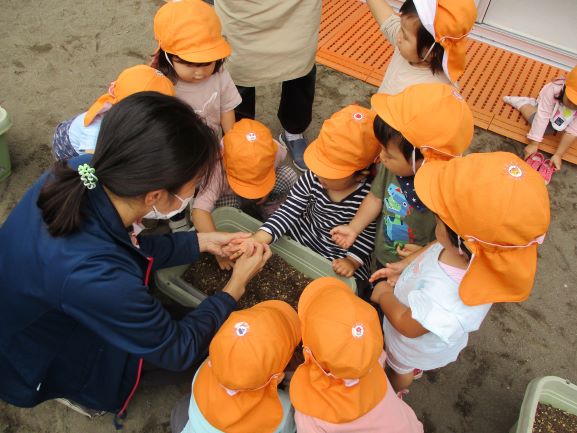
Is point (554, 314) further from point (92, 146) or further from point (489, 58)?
point (92, 146)

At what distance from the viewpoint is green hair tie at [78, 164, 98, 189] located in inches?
51.7

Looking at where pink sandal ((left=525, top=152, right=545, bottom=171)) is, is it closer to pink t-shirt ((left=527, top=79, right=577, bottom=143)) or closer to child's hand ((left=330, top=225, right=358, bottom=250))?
pink t-shirt ((left=527, top=79, right=577, bottom=143))

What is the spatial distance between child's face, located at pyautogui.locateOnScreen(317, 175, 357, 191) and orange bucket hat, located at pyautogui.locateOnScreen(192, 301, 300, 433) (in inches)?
26.0

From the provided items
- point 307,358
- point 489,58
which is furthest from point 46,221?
point 489,58

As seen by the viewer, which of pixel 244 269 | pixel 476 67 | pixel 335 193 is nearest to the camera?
pixel 244 269

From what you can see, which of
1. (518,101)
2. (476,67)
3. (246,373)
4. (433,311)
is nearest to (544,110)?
(518,101)

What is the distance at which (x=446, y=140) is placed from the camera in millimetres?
1655

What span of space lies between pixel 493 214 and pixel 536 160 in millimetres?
2227

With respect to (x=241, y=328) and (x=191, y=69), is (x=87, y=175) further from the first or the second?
(x=191, y=69)

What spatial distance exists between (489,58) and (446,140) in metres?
2.65

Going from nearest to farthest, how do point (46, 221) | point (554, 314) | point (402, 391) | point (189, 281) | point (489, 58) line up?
point (46, 221) → point (402, 391) → point (189, 281) → point (554, 314) → point (489, 58)

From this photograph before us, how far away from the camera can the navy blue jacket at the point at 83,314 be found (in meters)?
1.36

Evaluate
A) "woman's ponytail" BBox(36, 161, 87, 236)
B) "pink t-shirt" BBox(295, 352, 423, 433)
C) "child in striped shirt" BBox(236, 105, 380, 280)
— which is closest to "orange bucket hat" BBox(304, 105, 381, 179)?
"child in striped shirt" BBox(236, 105, 380, 280)

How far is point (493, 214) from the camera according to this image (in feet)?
4.20
